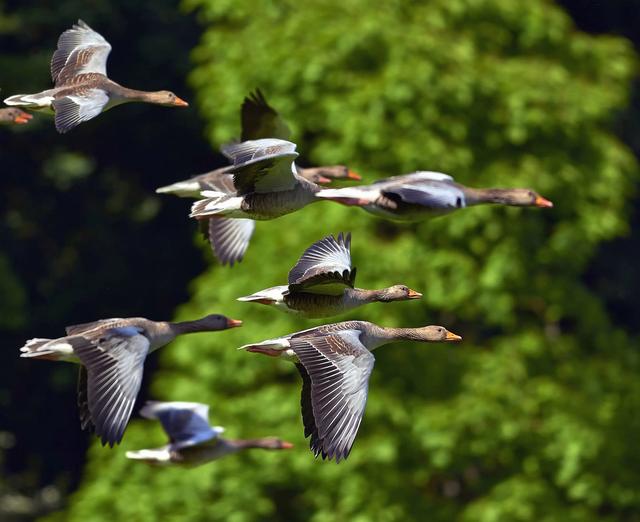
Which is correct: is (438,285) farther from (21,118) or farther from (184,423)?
(21,118)

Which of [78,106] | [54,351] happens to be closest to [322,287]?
[54,351]

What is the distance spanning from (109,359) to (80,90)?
1.98m

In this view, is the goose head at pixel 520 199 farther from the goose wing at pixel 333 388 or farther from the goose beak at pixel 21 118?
the goose beak at pixel 21 118

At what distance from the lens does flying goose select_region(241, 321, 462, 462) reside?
7793mm

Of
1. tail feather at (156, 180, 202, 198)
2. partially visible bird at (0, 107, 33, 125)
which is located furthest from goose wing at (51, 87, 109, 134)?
tail feather at (156, 180, 202, 198)

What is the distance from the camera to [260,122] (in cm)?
1112

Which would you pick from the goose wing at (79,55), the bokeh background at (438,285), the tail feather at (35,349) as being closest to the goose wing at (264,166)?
the tail feather at (35,349)

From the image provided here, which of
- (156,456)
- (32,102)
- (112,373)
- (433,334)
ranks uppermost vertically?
(32,102)

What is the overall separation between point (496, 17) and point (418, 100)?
1.99m

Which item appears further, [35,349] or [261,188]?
[261,188]

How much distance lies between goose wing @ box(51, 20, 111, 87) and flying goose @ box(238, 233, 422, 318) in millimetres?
2269

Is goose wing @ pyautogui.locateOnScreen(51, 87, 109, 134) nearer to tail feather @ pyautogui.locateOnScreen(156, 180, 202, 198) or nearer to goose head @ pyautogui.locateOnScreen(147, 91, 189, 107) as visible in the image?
goose head @ pyautogui.locateOnScreen(147, 91, 189, 107)

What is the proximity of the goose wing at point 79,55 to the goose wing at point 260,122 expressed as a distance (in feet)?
3.25

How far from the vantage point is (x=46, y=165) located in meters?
27.2
